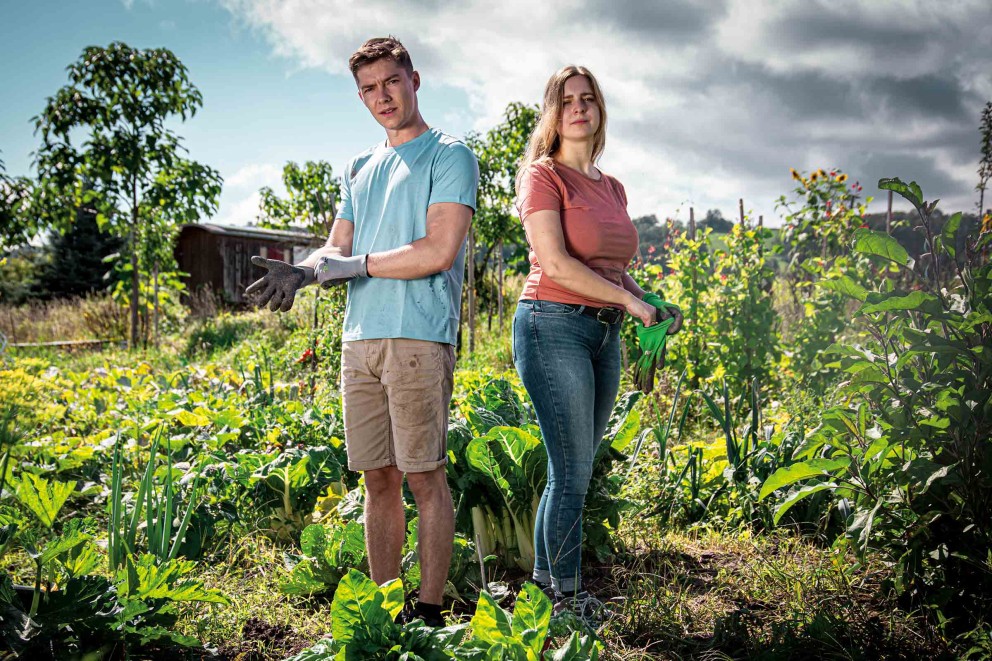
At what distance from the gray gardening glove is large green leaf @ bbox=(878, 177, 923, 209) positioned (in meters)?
1.46

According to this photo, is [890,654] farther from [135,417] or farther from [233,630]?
[135,417]

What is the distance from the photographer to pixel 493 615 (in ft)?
5.16

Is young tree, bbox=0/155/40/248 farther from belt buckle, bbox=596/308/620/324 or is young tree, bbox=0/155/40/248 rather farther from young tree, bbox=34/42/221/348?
belt buckle, bbox=596/308/620/324

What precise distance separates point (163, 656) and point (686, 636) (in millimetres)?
1504

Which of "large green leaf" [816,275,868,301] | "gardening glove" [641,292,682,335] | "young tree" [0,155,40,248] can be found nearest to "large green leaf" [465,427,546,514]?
"gardening glove" [641,292,682,335]

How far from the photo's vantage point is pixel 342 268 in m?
2.14

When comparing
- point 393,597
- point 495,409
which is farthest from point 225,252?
point 393,597

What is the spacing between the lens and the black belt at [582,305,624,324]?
2158 mm

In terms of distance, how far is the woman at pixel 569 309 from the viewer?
82.8 inches

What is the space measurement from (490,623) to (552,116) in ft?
4.88

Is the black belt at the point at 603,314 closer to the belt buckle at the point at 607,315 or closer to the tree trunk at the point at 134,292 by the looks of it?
the belt buckle at the point at 607,315

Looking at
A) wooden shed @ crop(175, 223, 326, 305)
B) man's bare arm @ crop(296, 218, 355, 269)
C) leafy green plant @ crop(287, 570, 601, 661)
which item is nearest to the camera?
leafy green plant @ crop(287, 570, 601, 661)

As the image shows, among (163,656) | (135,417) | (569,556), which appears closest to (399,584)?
(569,556)

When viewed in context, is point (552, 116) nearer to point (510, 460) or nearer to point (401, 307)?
point (401, 307)
